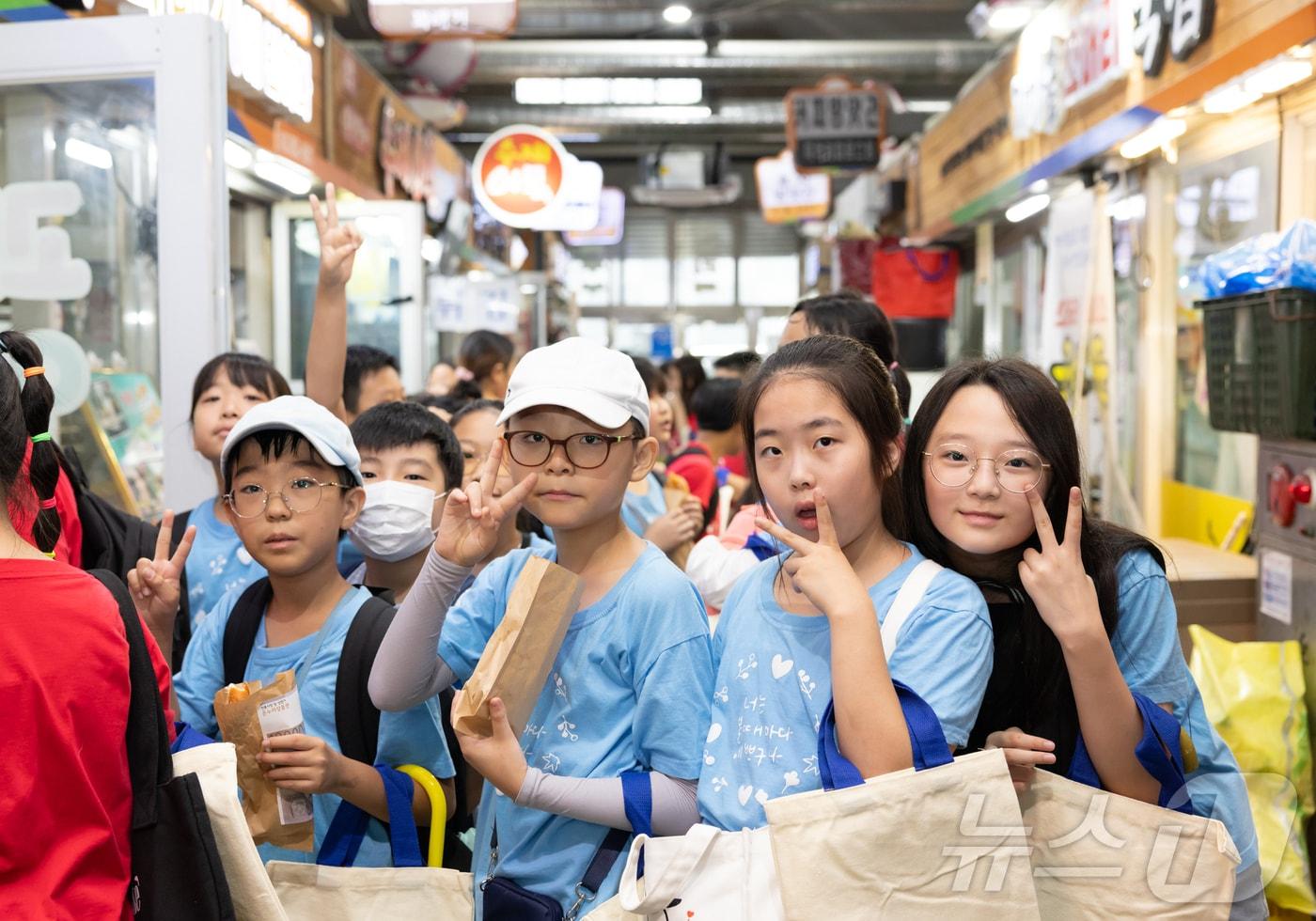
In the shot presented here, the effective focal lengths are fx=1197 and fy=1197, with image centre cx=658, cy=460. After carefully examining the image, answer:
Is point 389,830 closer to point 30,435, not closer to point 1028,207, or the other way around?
point 30,435

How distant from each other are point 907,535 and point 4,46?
299cm

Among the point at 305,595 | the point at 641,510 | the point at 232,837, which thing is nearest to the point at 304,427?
the point at 305,595

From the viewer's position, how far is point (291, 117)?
698cm

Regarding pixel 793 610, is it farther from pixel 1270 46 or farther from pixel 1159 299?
pixel 1159 299

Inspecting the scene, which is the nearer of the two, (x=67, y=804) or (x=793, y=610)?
(x=67, y=804)

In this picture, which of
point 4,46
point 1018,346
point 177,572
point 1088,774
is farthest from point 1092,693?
point 1018,346

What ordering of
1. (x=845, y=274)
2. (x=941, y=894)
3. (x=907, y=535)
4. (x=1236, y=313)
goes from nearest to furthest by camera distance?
(x=941, y=894) < (x=907, y=535) < (x=1236, y=313) < (x=845, y=274)

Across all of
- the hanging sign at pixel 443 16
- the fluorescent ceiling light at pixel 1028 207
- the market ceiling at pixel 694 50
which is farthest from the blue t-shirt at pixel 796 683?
the market ceiling at pixel 694 50

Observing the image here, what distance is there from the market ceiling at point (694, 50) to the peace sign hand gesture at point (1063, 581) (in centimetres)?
984

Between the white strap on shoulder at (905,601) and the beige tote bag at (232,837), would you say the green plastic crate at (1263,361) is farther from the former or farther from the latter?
the beige tote bag at (232,837)

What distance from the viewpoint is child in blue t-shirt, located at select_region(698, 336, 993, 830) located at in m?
1.47

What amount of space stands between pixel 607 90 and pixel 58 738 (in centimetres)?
1296

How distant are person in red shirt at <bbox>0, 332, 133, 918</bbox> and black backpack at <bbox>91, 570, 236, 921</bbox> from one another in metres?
0.02

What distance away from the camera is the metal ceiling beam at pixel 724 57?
12.2 m
